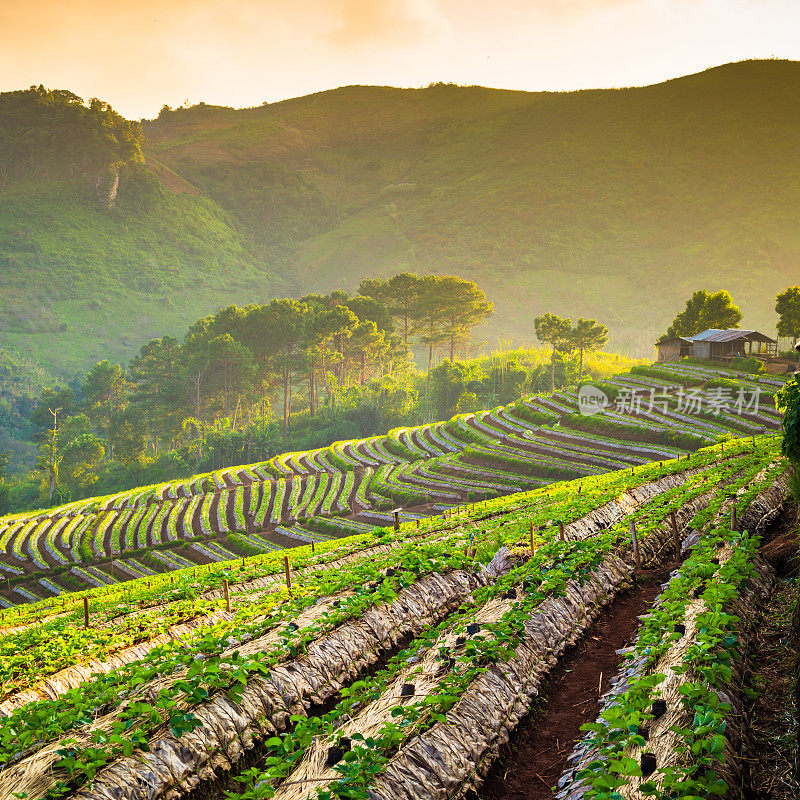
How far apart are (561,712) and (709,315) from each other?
91270mm

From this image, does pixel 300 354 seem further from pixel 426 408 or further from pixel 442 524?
pixel 442 524

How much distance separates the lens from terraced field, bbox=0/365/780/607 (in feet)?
167

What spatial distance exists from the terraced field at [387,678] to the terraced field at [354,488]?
1224 inches

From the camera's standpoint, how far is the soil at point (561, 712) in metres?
8.47

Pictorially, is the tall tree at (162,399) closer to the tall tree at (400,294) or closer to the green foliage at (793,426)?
the tall tree at (400,294)

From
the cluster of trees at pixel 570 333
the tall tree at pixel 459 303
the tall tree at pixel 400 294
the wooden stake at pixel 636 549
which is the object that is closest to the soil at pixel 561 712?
the wooden stake at pixel 636 549

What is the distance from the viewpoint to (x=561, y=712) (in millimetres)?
10031

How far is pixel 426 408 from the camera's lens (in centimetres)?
12062

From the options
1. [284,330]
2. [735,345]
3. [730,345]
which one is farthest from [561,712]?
[284,330]

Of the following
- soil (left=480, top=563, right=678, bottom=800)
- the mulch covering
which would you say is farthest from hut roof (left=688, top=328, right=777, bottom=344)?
the mulch covering

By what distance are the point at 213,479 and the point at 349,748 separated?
6981 centimetres

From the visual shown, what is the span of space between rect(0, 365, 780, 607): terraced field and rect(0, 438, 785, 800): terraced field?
102ft

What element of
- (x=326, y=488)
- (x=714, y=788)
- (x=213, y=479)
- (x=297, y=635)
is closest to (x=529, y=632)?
(x=297, y=635)

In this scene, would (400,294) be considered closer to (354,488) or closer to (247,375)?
(247,375)
